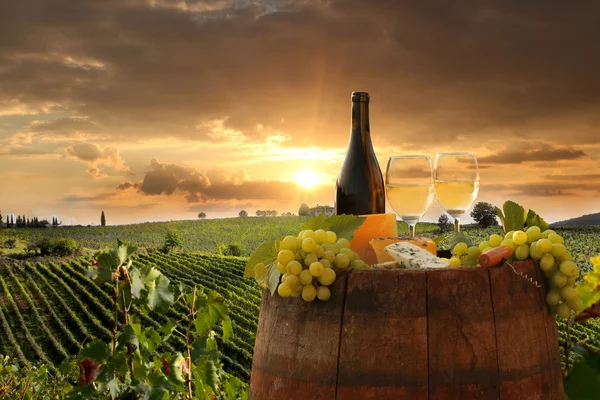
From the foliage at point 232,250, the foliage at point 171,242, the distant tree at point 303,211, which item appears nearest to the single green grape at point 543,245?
the foliage at point 171,242

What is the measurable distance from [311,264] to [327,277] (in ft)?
0.17

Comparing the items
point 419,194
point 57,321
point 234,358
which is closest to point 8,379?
point 419,194

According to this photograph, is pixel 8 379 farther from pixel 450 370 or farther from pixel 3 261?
pixel 3 261

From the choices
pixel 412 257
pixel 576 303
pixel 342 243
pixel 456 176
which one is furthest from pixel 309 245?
pixel 456 176

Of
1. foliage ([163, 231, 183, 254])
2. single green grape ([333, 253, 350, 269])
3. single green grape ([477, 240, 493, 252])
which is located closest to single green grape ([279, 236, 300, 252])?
single green grape ([333, 253, 350, 269])

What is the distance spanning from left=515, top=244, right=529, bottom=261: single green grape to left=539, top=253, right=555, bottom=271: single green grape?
1.6 inches

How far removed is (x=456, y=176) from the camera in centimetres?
218

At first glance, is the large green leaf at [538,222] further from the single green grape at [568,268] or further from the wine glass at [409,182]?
the wine glass at [409,182]

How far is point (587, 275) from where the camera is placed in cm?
144

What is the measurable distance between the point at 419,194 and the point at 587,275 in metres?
0.78

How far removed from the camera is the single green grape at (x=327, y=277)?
4.79 ft

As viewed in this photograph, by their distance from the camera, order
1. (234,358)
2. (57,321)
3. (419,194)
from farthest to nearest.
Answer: (57,321)
(234,358)
(419,194)

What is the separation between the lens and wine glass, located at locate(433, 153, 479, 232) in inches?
85.9

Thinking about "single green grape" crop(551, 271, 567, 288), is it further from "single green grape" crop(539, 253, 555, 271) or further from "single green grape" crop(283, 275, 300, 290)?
"single green grape" crop(283, 275, 300, 290)
